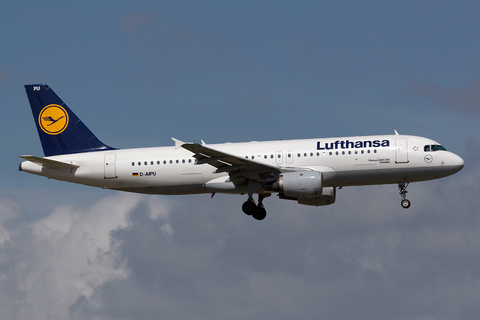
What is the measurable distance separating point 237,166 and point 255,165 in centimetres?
115

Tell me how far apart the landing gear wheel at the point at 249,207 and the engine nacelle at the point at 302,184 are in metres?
2.90

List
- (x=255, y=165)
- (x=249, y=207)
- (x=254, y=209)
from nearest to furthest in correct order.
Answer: (x=255, y=165) < (x=249, y=207) < (x=254, y=209)

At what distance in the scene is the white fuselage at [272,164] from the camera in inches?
1654

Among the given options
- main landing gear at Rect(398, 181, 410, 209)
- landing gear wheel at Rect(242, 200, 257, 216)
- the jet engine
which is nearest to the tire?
landing gear wheel at Rect(242, 200, 257, 216)

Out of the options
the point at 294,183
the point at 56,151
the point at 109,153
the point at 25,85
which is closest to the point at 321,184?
the point at 294,183

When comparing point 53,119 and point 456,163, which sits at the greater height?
→ point 53,119

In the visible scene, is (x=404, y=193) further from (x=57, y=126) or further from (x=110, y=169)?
(x=57, y=126)

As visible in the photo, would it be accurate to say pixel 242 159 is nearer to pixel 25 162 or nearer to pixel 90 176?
pixel 90 176

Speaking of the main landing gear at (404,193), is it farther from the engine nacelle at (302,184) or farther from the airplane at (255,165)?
the engine nacelle at (302,184)

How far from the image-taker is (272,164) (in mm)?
43062

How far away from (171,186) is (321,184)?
9.58 metres

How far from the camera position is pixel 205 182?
43.8m

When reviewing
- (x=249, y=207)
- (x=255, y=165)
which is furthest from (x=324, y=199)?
(x=255, y=165)

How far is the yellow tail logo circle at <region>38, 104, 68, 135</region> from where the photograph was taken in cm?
4744
